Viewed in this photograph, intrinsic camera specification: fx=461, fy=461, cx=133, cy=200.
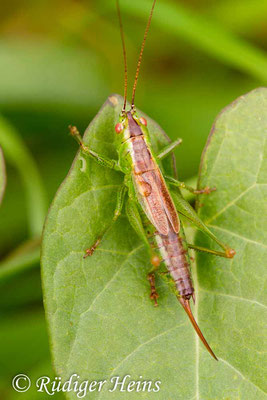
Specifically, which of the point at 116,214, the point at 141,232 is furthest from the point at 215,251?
the point at 116,214

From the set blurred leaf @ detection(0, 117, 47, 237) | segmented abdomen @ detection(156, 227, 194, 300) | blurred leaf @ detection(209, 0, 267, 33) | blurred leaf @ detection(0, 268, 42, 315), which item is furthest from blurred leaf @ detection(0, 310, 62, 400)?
blurred leaf @ detection(209, 0, 267, 33)

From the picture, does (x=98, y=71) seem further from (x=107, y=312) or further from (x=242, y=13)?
(x=107, y=312)

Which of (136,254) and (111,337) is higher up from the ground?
(136,254)

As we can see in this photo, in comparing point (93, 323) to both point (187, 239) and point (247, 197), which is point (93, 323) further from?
point (247, 197)

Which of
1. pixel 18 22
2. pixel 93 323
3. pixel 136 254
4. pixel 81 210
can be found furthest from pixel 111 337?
pixel 18 22

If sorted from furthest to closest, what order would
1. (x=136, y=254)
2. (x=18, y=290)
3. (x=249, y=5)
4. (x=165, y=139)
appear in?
(x=249, y=5) < (x=18, y=290) < (x=165, y=139) < (x=136, y=254)
